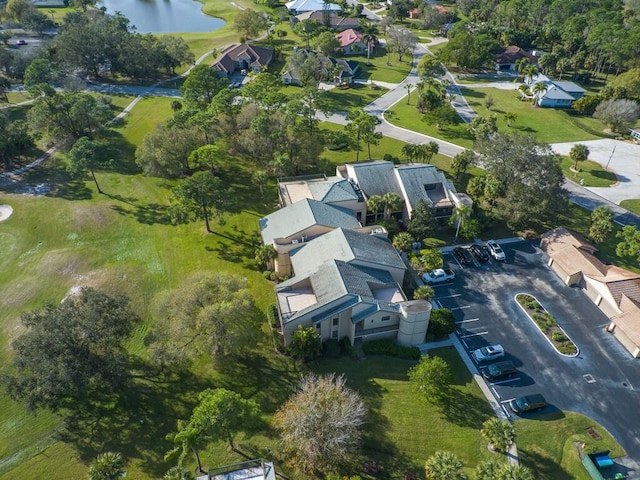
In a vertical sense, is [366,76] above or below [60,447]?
above

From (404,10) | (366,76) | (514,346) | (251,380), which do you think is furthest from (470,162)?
(404,10)

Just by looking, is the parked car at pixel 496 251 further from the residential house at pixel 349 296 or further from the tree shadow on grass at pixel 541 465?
the tree shadow on grass at pixel 541 465

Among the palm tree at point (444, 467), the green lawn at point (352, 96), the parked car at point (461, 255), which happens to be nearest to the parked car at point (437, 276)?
the parked car at point (461, 255)

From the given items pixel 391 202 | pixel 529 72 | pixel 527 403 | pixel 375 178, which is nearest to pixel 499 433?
pixel 527 403

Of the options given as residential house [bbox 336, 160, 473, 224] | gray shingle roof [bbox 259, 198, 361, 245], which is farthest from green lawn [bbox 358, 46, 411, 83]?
gray shingle roof [bbox 259, 198, 361, 245]

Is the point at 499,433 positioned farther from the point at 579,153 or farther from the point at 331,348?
the point at 579,153

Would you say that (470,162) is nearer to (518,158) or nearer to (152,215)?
(518,158)
